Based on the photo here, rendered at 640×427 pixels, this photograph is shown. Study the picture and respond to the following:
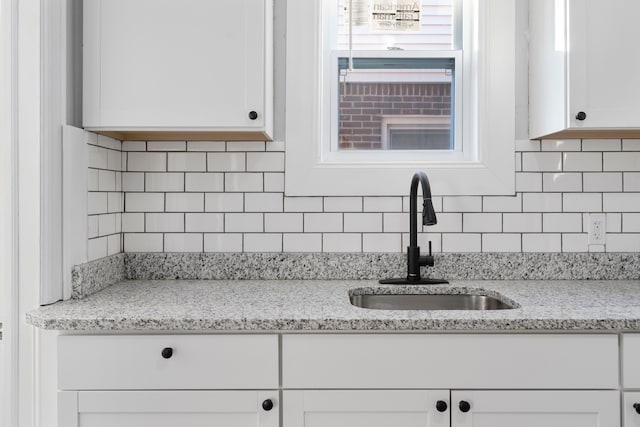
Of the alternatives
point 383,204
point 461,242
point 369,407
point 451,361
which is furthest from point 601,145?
point 369,407

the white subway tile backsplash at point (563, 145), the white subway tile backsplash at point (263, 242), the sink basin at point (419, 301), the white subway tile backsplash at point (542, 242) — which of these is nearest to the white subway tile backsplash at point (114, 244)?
the white subway tile backsplash at point (263, 242)

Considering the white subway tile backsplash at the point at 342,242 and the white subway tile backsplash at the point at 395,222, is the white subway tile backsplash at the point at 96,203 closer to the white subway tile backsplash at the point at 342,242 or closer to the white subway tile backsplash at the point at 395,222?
the white subway tile backsplash at the point at 342,242

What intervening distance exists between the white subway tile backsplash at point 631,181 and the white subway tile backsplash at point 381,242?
0.90m

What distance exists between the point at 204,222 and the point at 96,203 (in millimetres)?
400

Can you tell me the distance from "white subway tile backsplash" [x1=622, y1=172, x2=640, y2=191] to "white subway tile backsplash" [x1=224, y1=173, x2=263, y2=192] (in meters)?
1.42

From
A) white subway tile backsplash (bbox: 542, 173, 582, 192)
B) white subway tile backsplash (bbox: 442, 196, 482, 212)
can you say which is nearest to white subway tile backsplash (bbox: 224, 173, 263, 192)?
white subway tile backsplash (bbox: 442, 196, 482, 212)

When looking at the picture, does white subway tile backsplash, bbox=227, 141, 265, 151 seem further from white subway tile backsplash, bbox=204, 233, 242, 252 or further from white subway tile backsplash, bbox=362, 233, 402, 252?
white subway tile backsplash, bbox=362, 233, 402, 252

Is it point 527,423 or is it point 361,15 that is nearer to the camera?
point 527,423

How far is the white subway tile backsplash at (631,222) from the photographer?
1906 mm

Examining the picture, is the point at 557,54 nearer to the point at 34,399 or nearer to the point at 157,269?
the point at 157,269

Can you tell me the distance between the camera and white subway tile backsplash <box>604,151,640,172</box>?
74.8 inches

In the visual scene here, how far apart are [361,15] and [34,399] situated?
5.99 ft

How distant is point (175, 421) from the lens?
4.34 ft

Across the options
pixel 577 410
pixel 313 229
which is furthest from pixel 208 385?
pixel 577 410
